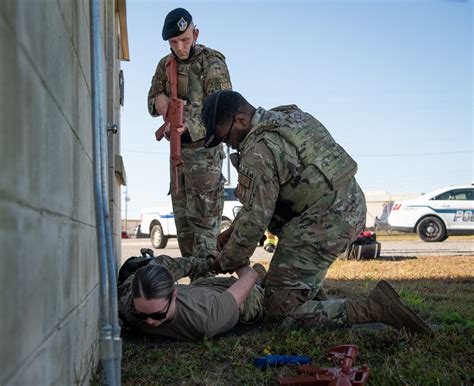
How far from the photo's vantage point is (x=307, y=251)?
360 centimetres

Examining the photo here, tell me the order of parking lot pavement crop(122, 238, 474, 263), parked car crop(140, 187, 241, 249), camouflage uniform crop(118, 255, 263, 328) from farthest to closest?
parked car crop(140, 187, 241, 249) → parking lot pavement crop(122, 238, 474, 263) → camouflage uniform crop(118, 255, 263, 328)

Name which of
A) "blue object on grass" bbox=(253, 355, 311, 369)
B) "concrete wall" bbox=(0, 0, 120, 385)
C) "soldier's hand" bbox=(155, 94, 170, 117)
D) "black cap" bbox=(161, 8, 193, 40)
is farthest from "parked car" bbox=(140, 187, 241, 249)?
"concrete wall" bbox=(0, 0, 120, 385)

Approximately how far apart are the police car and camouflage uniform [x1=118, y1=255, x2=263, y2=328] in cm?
1231

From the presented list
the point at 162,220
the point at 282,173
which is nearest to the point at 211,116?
the point at 282,173

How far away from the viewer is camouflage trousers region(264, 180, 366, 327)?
140 inches

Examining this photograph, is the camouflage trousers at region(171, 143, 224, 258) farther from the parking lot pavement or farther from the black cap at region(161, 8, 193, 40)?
the parking lot pavement

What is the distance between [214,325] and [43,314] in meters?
1.86

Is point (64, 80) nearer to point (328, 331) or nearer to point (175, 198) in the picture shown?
point (328, 331)

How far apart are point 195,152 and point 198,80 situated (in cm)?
63

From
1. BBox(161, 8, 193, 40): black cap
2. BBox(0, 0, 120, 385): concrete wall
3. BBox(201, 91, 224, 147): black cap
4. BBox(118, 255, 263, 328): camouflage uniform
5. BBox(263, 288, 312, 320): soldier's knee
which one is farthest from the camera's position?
BBox(161, 8, 193, 40): black cap

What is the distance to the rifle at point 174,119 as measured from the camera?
461 cm

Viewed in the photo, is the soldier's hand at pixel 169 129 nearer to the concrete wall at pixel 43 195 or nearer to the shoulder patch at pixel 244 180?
the shoulder patch at pixel 244 180

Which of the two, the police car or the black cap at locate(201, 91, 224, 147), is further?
the police car

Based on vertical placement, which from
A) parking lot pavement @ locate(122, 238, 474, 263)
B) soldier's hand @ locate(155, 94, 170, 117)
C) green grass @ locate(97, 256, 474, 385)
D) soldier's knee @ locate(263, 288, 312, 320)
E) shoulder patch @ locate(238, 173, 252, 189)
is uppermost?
soldier's hand @ locate(155, 94, 170, 117)
